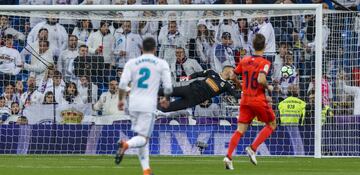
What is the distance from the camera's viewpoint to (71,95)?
24312 mm

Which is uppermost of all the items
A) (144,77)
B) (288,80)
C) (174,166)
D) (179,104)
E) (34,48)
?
(34,48)

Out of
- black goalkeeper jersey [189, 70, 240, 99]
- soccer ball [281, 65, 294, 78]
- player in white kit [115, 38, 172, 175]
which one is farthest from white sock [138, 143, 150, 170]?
soccer ball [281, 65, 294, 78]

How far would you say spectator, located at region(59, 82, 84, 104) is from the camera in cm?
2430

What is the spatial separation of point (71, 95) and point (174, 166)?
6363mm

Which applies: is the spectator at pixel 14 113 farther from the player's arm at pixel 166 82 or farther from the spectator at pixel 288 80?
the player's arm at pixel 166 82

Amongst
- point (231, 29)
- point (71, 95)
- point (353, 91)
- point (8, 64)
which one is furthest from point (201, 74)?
point (8, 64)

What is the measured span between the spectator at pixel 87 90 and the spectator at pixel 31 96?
37.9 inches

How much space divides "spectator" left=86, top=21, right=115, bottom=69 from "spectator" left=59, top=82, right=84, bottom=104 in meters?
1.04

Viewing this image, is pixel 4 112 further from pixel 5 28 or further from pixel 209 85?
pixel 209 85

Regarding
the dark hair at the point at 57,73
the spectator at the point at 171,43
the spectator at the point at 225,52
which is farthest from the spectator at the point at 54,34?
the spectator at the point at 225,52

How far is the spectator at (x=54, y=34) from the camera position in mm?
25234

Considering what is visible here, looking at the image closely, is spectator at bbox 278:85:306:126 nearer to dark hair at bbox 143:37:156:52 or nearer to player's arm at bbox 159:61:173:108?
player's arm at bbox 159:61:173:108

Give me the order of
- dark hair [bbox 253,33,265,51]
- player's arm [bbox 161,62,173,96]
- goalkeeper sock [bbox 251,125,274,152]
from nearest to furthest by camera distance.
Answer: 1. player's arm [bbox 161,62,173,96]
2. dark hair [bbox 253,33,265,51]
3. goalkeeper sock [bbox 251,125,274,152]

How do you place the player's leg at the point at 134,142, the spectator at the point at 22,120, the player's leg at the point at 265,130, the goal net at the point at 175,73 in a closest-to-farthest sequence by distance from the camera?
the player's leg at the point at 134,142, the player's leg at the point at 265,130, the goal net at the point at 175,73, the spectator at the point at 22,120
